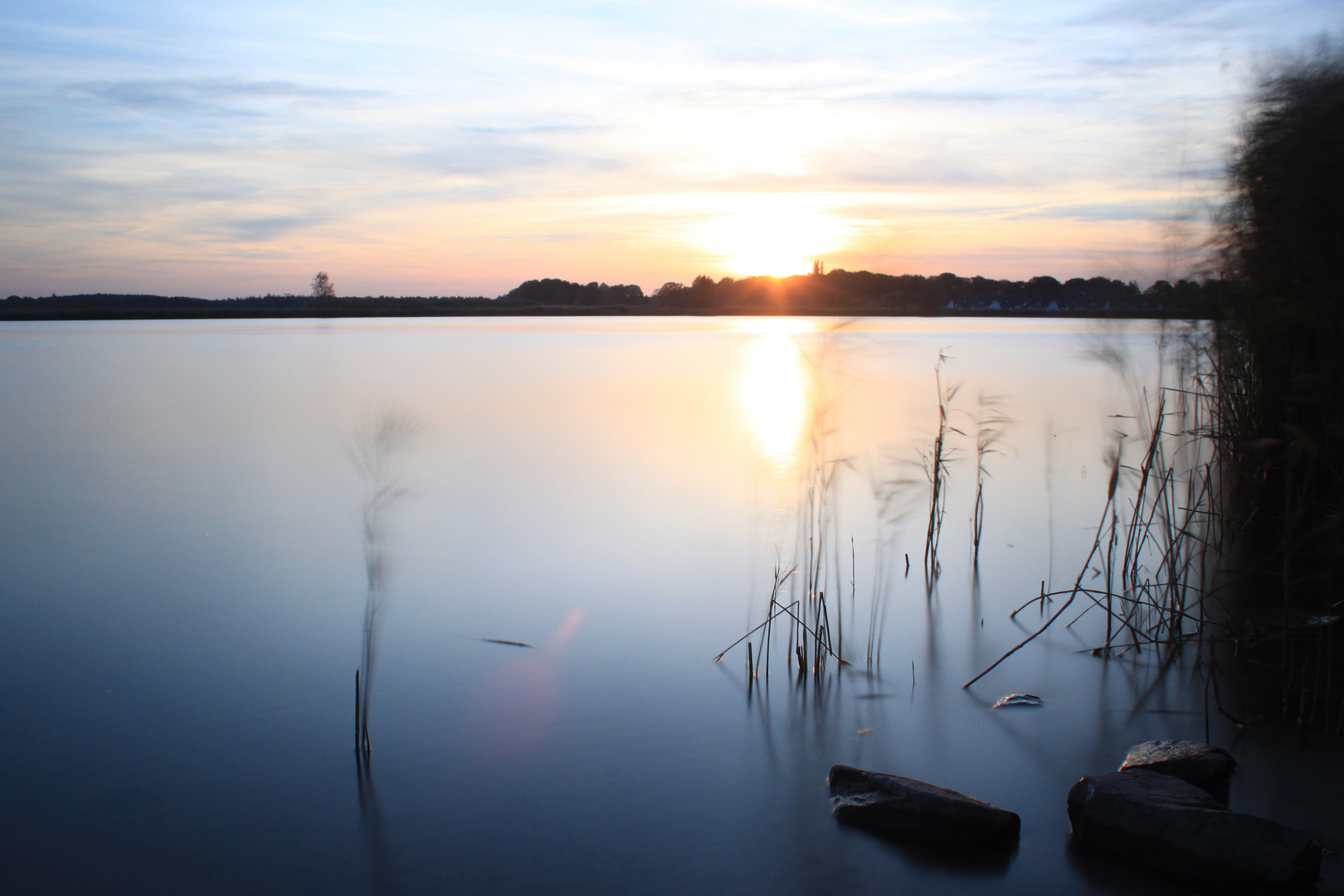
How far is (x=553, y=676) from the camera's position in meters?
4.28

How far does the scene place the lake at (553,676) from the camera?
9.48 feet

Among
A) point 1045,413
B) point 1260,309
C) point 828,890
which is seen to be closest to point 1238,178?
point 1260,309

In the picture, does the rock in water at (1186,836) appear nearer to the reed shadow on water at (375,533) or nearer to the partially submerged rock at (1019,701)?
the partially submerged rock at (1019,701)

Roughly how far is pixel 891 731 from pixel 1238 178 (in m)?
3.81

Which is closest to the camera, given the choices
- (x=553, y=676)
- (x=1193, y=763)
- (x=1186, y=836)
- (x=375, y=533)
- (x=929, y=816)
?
(x=1186, y=836)

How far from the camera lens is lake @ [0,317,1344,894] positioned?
2889 millimetres

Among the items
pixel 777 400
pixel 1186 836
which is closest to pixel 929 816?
pixel 1186 836

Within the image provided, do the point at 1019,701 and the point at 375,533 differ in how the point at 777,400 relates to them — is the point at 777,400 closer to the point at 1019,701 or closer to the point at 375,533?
the point at 375,533

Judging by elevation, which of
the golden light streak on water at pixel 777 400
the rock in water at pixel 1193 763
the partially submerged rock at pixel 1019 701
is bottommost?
the partially submerged rock at pixel 1019 701

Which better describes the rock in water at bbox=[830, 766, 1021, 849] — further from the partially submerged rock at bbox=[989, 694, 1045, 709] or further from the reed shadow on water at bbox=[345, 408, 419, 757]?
the reed shadow on water at bbox=[345, 408, 419, 757]

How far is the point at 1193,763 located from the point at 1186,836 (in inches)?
21.1

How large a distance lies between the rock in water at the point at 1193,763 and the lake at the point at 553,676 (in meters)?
0.13

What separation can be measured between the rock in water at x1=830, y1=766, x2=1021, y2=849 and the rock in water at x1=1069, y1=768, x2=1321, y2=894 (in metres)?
0.26

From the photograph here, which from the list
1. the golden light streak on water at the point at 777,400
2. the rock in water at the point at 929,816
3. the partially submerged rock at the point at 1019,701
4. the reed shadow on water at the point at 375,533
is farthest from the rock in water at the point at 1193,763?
the reed shadow on water at the point at 375,533
